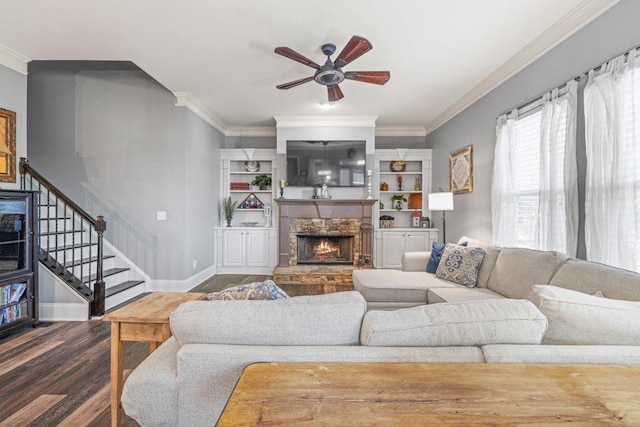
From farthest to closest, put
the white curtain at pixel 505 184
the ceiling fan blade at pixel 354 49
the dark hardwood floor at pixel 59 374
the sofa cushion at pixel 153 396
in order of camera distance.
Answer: the white curtain at pixel 505 184, the ceiling fan blade at pixel 354 49, the dark hardwood floor at pixel 59 374, the sofa cushion at pixel 153 396

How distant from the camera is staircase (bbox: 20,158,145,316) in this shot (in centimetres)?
330

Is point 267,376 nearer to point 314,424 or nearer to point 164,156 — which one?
point 314,424

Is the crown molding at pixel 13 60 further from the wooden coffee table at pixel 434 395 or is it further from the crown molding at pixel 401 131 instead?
the crown molding at pixel 401 131

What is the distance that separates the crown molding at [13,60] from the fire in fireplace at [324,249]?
4.13 m

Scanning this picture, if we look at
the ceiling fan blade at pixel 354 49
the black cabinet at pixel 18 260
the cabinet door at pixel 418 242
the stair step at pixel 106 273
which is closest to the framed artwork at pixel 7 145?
the black cabinet at pixel 18 260

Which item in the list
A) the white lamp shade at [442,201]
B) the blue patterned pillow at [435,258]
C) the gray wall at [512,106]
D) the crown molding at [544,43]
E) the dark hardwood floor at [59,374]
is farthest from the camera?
the white lamp shade at [442,201]

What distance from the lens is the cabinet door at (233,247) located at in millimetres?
5551

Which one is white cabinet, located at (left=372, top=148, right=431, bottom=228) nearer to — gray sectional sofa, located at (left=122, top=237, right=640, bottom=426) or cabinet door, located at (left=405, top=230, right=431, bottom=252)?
cabinet door, located at (left=405, top=230, right=431, bottom=252)

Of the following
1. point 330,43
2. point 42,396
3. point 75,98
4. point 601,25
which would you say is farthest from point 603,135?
point 75,98

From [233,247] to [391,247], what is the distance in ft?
9.47

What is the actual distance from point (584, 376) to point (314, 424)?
31.3 inches

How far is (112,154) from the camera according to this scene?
4.34 metres

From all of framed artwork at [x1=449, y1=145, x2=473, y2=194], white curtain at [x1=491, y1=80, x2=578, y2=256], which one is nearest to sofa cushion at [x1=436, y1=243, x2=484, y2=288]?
white curtain at [x1=491, y1=80, x2=578, y2=256]

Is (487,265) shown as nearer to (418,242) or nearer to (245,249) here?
(418,242)
